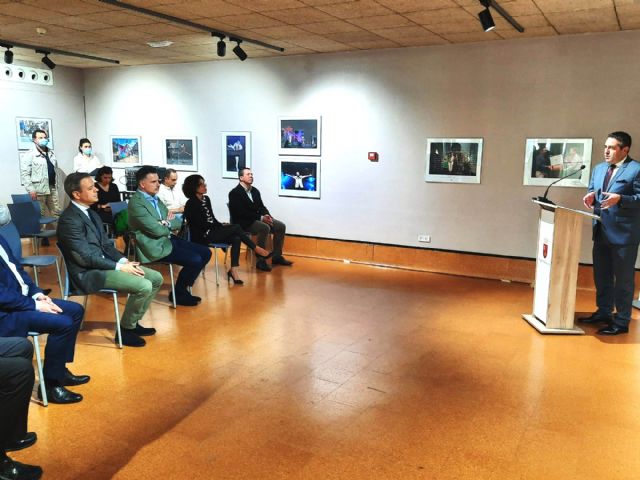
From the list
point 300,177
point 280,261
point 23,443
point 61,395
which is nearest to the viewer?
point 23,443

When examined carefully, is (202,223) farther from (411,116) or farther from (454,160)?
(454,160)

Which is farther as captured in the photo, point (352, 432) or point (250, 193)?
point (250, 193)

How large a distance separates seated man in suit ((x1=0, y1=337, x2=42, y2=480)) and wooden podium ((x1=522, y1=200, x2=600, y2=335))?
4276mm

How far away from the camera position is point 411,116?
25.3 feet

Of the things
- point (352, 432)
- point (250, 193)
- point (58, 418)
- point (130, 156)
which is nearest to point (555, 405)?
point (352, 432)

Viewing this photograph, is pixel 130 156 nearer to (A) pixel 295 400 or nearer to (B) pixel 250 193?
(B) pixel 250 193

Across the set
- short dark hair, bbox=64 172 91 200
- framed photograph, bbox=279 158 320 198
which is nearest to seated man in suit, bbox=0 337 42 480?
short dark hair, bbox=64 172 91 200

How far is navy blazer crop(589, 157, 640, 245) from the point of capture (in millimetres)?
4965

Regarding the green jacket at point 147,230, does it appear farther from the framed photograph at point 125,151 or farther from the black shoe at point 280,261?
the framed photograph at point 125,151

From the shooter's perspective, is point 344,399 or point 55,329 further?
point 344,399

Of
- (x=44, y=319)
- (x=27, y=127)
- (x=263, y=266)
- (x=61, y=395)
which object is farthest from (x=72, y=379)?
(x=27, y=127)

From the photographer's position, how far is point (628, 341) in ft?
16.5

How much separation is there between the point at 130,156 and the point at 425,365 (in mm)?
7712

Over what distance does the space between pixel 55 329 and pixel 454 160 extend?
557 cm
